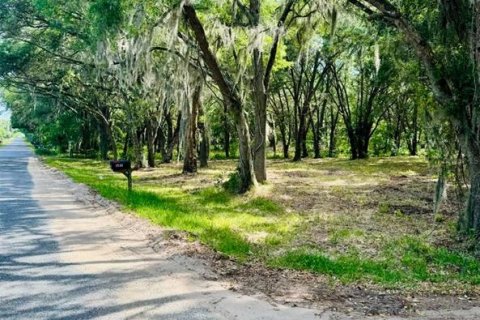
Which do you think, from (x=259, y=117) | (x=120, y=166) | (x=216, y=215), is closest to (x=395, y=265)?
(x=216, y=215)

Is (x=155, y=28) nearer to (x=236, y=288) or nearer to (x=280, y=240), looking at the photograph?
(x=280, y=240)

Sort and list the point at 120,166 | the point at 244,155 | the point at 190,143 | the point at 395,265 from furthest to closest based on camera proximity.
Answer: the point at 190,143, the point at 244,155, the point at 120,166, the point at 395,265

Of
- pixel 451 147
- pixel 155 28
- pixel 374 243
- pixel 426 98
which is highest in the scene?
pixel 155 28

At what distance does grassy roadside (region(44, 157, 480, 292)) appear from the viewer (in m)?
6.74

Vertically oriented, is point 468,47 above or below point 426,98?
above

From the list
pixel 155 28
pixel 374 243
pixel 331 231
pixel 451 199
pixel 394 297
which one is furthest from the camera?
pixel 451 199

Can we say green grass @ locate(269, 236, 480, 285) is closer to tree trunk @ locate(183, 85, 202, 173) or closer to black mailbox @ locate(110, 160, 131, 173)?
black mailbox @ locate(110, 160, 131, 173)

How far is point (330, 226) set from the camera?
1007cm

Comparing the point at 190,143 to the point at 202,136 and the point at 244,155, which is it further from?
the point at 244,155

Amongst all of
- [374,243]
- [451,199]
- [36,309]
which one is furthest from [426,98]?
[36,309]

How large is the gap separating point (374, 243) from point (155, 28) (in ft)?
25.5

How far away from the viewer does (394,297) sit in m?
5.54

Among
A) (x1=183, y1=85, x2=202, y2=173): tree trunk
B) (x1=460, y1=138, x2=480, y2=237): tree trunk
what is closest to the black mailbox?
(x1=183, y1=85, x2=202, y2=173): tree trunk

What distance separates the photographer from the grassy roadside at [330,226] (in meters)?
6.74
